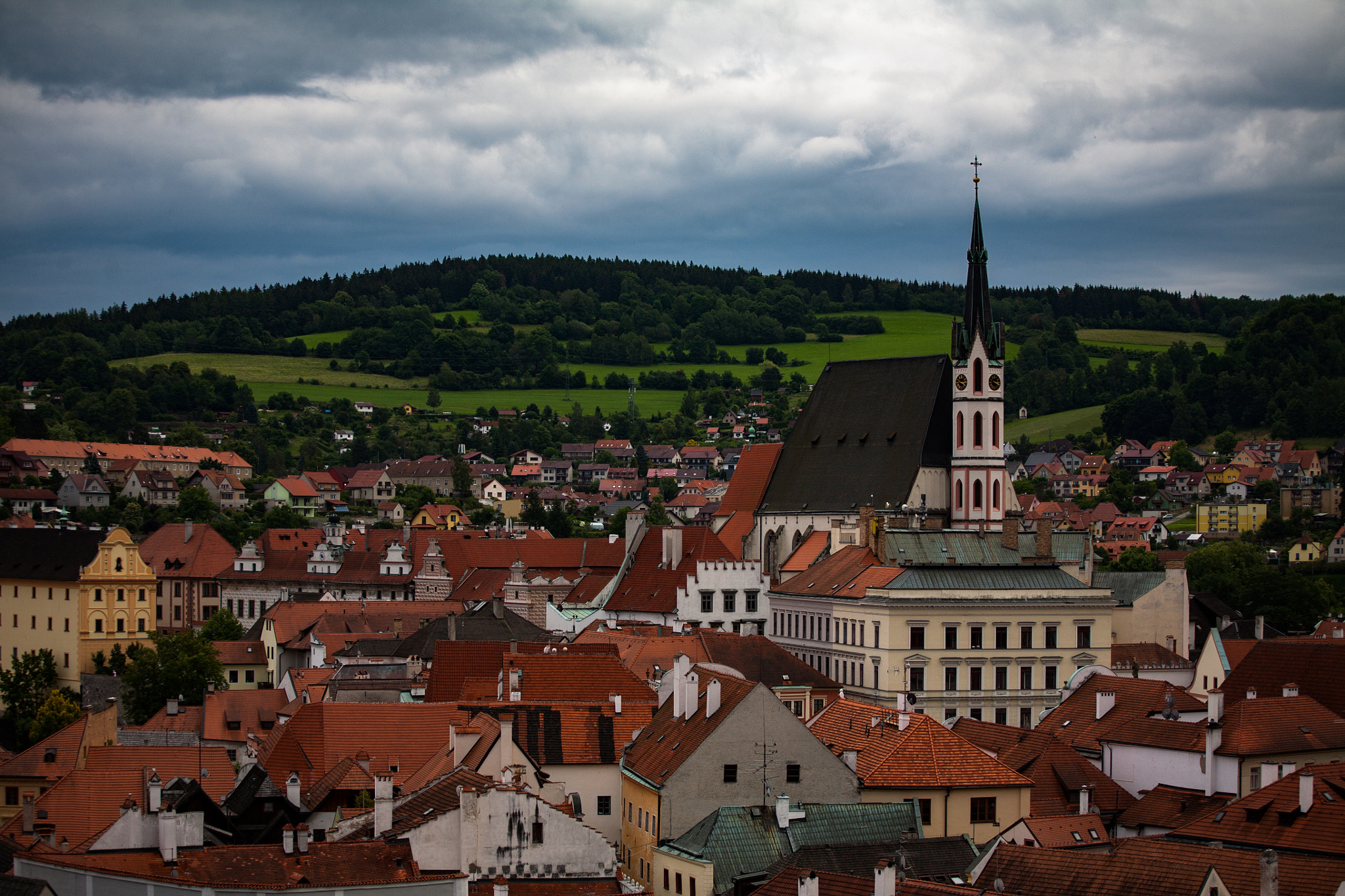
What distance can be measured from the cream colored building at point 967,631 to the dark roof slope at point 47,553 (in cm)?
6201

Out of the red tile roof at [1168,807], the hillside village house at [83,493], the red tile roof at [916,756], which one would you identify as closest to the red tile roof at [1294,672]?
the red tile roof at [1168,807]

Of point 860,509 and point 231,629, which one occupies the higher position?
point 860,509

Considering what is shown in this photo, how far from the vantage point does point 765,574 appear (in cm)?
9681

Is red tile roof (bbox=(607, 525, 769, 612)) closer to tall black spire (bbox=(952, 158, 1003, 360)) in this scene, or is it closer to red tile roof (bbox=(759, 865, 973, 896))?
tall black spire (bbox=(952, 158, 1003, 360))

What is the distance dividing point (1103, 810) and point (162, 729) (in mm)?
42035

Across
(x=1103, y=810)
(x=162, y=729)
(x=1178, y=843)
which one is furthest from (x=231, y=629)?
(x=1178, y=843)

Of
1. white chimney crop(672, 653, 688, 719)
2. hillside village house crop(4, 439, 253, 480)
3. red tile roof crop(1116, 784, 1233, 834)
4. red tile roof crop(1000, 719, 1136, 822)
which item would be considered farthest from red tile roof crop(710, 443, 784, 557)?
hillside village house crop(4, 439, 253, 480)

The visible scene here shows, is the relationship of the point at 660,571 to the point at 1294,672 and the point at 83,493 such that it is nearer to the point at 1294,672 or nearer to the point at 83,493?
the point at 1294,672

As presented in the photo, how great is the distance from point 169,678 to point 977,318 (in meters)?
47.4

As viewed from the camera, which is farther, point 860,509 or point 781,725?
point 860,509

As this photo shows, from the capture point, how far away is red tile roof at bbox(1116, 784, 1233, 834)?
52.9m

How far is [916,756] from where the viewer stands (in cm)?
5116

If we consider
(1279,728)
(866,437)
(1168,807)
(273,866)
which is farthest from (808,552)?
(273,866)

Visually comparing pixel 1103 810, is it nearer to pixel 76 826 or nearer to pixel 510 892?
pixel 510 892
